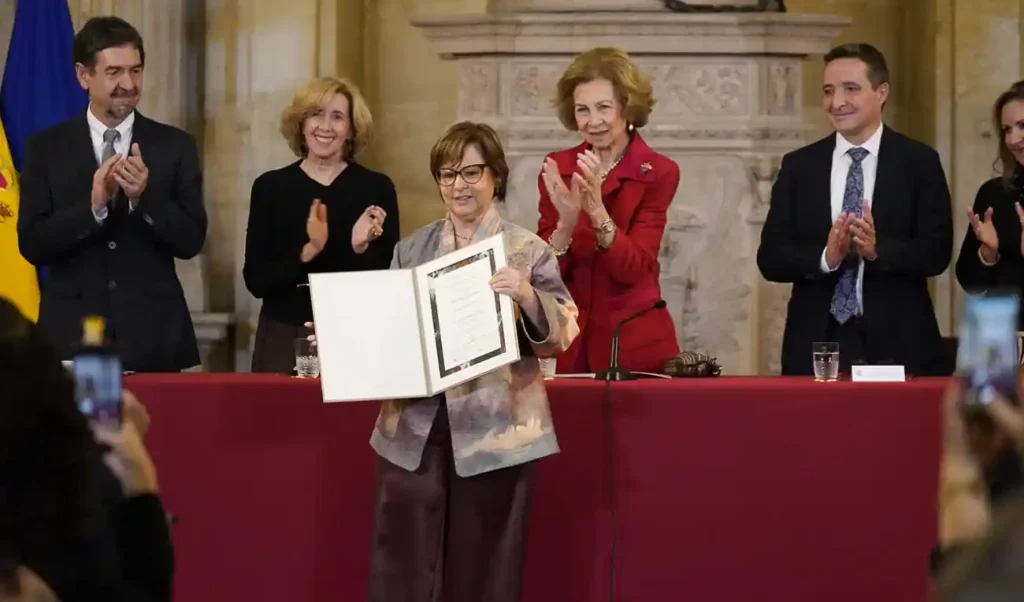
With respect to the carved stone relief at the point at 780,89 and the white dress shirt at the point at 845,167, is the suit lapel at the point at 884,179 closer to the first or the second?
the white dress shirt at the point at 845,167

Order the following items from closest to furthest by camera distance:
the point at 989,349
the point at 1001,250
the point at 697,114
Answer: the point at 989,349, the point at 1001,250, the point at 697,114

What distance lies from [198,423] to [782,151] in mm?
2898

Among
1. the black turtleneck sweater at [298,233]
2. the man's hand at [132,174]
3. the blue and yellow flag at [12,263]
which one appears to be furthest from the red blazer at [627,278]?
the blue and yellow flag at [12,263]

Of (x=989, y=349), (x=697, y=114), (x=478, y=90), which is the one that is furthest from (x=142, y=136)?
(x=989, y=349)

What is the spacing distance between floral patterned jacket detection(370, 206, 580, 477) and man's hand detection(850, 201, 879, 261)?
3.36 ft

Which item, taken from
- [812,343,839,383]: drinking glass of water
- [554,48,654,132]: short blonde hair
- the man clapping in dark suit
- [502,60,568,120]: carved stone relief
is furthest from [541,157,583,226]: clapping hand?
[502,60,568,120]: carved stone relief

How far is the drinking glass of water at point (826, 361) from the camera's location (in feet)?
12.9

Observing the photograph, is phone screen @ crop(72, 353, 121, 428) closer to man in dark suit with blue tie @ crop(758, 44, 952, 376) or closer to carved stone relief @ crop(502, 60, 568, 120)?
man in dark suit with blue tie @ crop(758, 44, 952, 376)

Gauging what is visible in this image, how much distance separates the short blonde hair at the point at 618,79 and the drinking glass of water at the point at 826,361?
0.79m

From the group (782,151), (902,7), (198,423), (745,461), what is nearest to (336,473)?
(198,423)

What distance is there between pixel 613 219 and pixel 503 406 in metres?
0.96

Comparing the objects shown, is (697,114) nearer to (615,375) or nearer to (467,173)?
(615,375)

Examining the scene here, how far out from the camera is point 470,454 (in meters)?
3.41

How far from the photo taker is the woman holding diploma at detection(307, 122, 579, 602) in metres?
3.43
